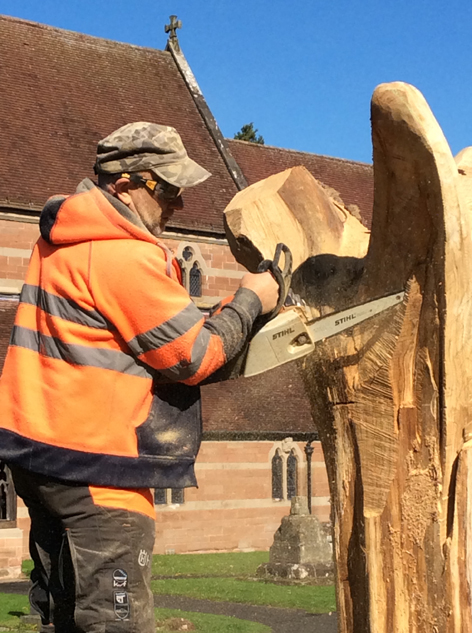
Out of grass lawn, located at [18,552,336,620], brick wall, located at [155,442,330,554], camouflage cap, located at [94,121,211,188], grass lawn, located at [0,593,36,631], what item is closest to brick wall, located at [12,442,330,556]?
brick wall, located at [155,442,330,554]

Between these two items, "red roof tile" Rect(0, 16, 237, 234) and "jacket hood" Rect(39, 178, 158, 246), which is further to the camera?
"red roof tile" Rect(0, 16, 237, 234)

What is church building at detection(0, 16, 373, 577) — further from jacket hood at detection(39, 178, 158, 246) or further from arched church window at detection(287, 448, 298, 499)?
jacket hood at detection(39, 178, 158, 246)

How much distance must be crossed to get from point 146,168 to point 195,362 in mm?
542

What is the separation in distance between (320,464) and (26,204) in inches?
343

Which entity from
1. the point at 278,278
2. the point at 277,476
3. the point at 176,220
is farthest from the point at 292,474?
the point at 278,278

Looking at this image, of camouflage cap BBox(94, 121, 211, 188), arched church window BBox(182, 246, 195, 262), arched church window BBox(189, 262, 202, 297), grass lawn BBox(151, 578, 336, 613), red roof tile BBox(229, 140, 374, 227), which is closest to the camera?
camouflage cap BBox(94, 121, 211, 188)

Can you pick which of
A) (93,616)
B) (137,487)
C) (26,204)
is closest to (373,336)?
(137,487)

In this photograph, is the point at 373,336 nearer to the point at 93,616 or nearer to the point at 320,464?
the point at 93,616

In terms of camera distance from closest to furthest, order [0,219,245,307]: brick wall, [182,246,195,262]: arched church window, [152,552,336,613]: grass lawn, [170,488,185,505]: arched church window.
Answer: [152,552,336,613]: grass lawn → [0,219,245,307]: brick wall → [170,488,185,505]: arched church window → [182,246,195,262]: arched church window

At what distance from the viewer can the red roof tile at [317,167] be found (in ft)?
89.2

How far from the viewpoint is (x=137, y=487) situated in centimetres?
272

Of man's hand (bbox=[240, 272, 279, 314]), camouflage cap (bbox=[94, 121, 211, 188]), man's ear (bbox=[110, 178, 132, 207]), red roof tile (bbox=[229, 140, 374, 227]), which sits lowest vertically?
man's hand (bbox=[240, 272, 279, 314])

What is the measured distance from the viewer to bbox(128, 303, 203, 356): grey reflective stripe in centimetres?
266

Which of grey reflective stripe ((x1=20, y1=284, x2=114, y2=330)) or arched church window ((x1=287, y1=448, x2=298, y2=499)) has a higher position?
arched church window ((x1=287, y1=448, x2=298, y2=499))
